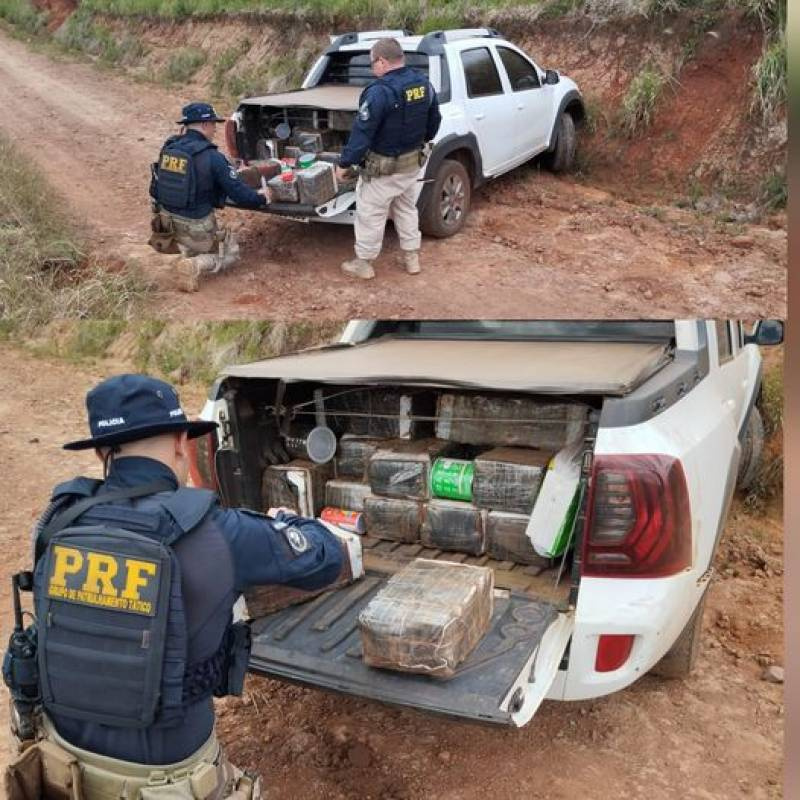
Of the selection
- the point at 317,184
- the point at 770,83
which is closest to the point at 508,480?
the point at 317,184

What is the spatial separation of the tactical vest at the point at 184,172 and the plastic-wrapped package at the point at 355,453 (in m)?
2.67

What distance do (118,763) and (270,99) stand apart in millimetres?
5168

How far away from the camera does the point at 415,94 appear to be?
5.07m

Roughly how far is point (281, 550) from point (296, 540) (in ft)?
0.24

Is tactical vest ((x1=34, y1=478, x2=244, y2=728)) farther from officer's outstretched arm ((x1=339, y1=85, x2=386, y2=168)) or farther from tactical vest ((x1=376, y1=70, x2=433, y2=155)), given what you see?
tactical vest ((x1=376, y1=70, x2=433, y2=155))

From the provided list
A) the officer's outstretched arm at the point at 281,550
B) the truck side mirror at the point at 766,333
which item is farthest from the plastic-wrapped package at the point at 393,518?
the truck side mirror at the point at 766,333

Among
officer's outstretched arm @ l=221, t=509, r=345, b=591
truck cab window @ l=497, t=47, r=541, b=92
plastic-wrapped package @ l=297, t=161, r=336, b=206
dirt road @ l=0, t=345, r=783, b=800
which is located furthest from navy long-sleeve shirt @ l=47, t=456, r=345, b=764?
truck cab window @ l=497, t=47, r=541, b=92

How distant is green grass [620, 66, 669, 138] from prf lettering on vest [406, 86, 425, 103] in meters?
1.79

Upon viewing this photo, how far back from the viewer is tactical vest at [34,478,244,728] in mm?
1911

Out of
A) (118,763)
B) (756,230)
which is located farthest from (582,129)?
(118,763)

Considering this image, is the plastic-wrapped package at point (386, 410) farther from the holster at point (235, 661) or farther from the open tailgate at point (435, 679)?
the holster at point (235, 661)

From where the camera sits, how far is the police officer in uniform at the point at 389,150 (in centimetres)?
501

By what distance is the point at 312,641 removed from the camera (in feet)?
8.52

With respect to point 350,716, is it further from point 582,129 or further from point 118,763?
point 582,129
